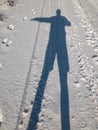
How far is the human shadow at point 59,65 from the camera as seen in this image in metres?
5.52

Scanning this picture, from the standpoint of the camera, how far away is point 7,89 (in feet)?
20.8

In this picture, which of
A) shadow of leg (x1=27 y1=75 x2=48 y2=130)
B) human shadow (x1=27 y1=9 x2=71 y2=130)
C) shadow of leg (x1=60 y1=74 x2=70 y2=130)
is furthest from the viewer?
human shadow (x1=27 y1=9 x2=71 y2=130)

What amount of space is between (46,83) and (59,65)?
46.2 inches

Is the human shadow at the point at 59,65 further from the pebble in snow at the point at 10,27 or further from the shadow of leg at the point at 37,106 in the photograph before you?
the pebble in snow at the point at 10,27

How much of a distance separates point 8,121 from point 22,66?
2.64m

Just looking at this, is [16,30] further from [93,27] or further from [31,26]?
[93,27]

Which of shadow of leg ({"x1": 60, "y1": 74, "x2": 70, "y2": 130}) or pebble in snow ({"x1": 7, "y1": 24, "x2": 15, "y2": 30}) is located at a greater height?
shadow of leg ({"x1": 60, "y1": 74, "x2": 70, "y2": 130})

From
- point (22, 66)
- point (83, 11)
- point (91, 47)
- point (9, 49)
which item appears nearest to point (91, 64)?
point (91, 47)

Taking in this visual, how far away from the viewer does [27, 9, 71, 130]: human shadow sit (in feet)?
18.1

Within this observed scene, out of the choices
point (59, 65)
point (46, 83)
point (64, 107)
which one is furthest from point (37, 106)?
point (59, 65)

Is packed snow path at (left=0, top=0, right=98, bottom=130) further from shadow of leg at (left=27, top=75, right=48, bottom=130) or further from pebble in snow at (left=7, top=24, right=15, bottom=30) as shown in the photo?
pebble in snow at (left=7, top=24, right=15, bottom=30)

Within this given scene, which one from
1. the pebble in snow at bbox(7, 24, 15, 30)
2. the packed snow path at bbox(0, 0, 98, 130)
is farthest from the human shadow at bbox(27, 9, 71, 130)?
the pebble in snow at bbox(7, 24, 15, 30)

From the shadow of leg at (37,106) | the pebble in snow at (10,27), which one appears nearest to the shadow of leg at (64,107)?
the shadow of leg at (37,106)

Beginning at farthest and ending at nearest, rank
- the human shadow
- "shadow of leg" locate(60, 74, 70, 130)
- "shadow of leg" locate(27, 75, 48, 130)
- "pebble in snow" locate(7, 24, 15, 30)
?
"pebble in snow" locate(7, 24, 15, 30) → the human shadow → "shadow of leg" locate(60, 74, 70, 130) → "shadow of leg" locate(27, 75, 48, 130)
